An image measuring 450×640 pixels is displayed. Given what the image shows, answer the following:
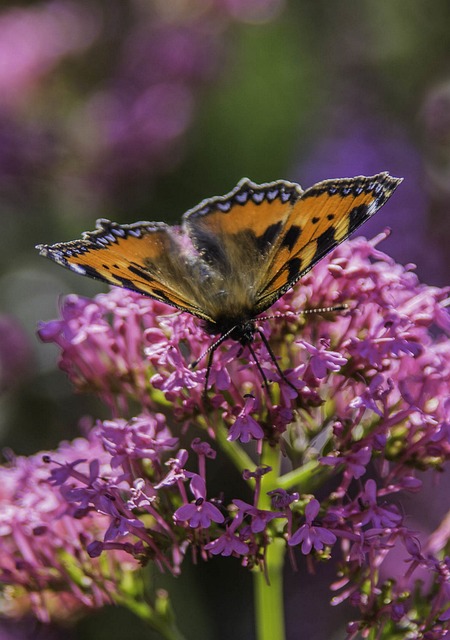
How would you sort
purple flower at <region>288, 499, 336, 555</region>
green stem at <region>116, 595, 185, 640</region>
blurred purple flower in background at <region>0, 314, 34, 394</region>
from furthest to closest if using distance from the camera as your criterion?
blurred purple flower in background at <region>0, 314, 34, 394</region>
green stem at <region>116, 595, 185, 640</region>
purple flower at <region>288, 499, 336, 555</region>

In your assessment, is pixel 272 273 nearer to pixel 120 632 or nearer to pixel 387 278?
pixel 387 278

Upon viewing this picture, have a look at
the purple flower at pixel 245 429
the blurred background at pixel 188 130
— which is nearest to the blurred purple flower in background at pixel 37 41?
the blurred background at pixel 188 130

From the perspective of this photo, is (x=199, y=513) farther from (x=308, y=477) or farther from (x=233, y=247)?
(x=233, y=247)

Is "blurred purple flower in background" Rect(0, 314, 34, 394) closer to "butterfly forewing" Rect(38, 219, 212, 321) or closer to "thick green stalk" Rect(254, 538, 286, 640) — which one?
"butterfly forewing" Rect(38, 219, 212, 321)

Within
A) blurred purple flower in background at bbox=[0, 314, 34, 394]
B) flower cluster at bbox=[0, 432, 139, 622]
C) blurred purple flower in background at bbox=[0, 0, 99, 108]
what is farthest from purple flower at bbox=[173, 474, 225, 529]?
blurred purple flower in background at bbox=[0, 0, 99, 108]

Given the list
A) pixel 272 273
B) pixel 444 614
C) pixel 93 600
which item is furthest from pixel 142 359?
pixel 444 614

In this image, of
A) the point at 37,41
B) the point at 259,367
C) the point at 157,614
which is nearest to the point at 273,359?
the point at 259,367
